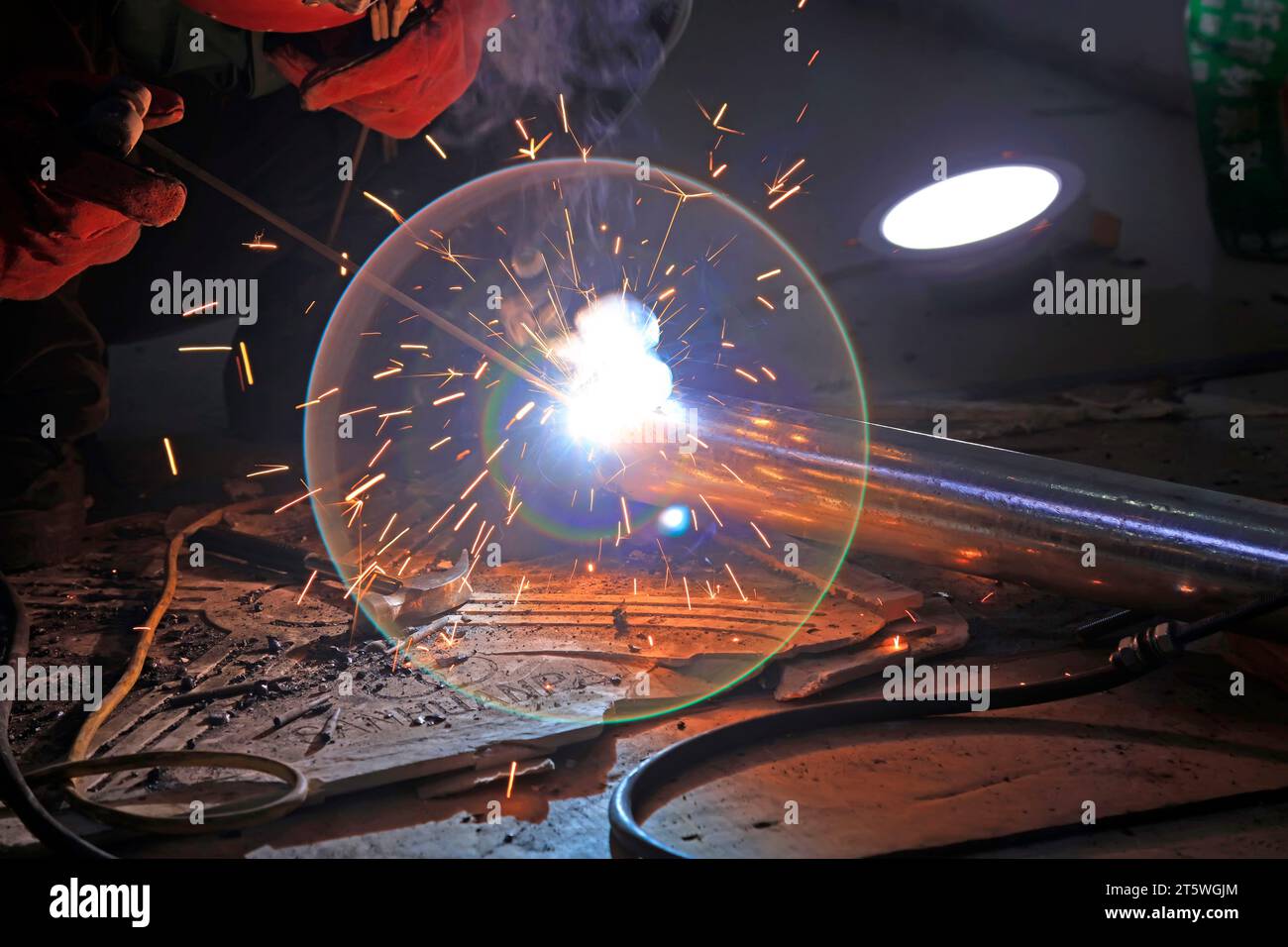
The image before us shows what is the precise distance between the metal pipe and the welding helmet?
4.15 ft

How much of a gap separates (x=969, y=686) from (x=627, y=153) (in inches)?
161

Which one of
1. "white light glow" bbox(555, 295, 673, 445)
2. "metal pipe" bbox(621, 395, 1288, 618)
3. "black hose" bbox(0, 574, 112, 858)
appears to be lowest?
"black hose" bbox(0, 574, 112, 858)

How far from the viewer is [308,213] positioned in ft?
12.9

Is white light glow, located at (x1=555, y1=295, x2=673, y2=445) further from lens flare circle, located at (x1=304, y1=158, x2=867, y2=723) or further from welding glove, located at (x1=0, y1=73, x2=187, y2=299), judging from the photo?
welding glove, located at (x1=0, y1=73, x2=187, y2=299)

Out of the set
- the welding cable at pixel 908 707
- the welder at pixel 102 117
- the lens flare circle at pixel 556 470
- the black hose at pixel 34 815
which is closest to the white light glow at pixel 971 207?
the lens flare circle at pixel 556 470

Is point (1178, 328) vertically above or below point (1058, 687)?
above

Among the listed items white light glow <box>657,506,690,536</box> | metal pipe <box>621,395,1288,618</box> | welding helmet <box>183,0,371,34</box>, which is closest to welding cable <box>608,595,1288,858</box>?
metal pipe <box>621,395,1288,618</box>

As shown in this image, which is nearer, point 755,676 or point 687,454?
point 755,676

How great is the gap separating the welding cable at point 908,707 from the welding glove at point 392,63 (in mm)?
1684

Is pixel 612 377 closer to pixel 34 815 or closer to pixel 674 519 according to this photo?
pixel 674 519

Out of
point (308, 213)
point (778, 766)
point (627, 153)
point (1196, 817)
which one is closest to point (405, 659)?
point (778, 766)

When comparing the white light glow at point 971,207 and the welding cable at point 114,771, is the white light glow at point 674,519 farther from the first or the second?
the white light glow at point 971,207

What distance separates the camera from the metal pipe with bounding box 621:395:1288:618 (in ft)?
7.29

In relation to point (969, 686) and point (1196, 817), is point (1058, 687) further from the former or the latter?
point (1196, 817)
